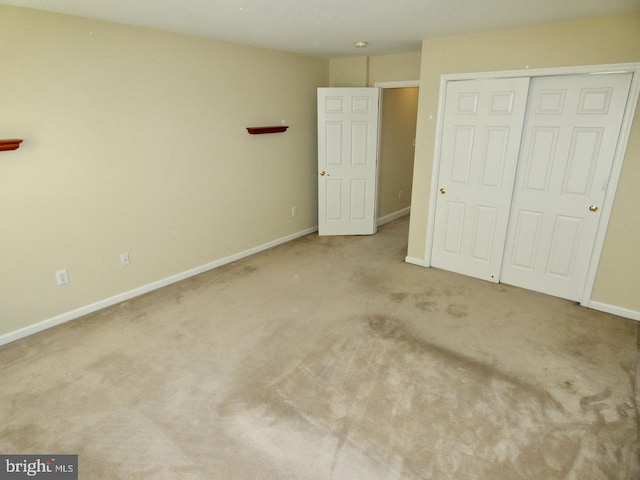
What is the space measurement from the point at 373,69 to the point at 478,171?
2.15 m

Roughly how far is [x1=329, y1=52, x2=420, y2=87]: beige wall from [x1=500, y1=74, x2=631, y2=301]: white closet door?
172 centimetres

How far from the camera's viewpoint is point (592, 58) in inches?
117

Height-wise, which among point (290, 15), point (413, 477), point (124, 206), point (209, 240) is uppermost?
point (290, 15)

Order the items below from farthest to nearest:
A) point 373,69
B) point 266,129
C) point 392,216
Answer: point 392,216 → point 373,69 → point 266,129

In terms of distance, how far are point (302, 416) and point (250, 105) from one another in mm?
3442

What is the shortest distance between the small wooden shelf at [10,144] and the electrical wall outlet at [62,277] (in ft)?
3.40

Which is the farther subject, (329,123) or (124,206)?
(329,123)

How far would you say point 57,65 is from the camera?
110 inches

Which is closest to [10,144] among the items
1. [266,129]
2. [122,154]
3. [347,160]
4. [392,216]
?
[122,154]

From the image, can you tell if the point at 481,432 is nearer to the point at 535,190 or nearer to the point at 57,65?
the point at 535,190

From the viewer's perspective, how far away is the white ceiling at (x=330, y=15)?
253 centimetres

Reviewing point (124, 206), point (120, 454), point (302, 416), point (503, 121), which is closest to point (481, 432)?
point (302, 416)

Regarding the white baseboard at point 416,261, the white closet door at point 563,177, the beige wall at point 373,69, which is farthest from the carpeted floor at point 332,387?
the beige wall at point 373,69

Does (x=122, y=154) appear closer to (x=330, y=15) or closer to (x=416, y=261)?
(x=330, y=15)
